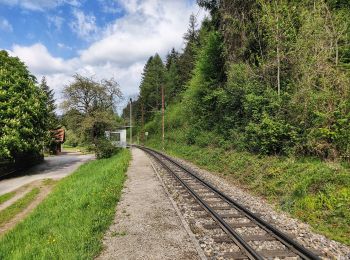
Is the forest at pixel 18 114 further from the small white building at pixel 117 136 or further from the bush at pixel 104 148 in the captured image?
the small white building at pixel 117 136

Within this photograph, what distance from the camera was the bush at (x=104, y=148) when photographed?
105ft

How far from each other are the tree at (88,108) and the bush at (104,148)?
274 cm

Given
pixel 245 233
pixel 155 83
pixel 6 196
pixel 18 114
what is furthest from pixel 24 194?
pixel 155 83

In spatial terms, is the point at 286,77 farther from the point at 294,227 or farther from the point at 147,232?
the point at 147,232

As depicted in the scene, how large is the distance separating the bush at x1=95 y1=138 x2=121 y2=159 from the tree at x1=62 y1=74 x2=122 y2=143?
2.74m

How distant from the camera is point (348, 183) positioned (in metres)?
8.75

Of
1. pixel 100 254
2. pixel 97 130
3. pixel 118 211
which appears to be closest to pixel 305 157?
pixel 118 211

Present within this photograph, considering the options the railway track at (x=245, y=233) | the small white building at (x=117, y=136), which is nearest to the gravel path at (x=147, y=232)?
the railway track at (x=245, y=233)

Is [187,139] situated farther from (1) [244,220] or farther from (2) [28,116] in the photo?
(1) [244,220]

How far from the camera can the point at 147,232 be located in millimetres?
7551

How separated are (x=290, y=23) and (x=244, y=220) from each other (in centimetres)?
1169

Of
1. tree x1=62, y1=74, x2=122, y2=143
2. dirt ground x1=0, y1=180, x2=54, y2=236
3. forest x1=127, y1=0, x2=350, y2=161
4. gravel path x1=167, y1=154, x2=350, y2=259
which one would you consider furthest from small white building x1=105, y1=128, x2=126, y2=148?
gravel path x1=167, y1=154, x2=350, y2=259

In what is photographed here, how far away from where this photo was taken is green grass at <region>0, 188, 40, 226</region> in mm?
12992

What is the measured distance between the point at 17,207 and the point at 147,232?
1021 centimetres
